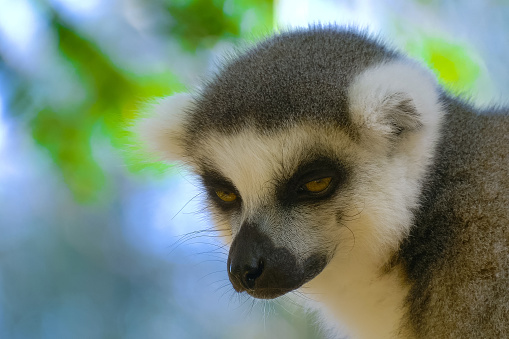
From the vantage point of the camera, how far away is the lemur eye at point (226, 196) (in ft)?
7.06

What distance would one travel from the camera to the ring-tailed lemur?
5.68 feet

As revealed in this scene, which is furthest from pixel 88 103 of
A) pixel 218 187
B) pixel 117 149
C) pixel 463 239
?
pixel 463 239

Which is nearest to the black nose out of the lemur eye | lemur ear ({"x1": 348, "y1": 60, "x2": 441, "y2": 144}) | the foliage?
the lemur eye

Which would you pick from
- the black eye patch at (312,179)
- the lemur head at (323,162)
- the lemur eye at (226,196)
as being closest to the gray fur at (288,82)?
the lemur head at (323,162)

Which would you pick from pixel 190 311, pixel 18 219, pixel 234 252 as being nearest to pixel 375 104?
pixel 234 252

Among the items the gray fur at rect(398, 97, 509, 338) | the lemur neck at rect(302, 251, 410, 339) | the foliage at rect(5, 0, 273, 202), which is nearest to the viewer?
the gray fur at rect(398, 97, 509, 338)

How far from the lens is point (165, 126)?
2.38 metres

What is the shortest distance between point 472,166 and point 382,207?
349 millimetres

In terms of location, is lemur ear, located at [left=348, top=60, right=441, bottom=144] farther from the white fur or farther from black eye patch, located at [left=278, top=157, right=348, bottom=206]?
black eye patch, located at [left=278, top=157, right=348, bottom=206]

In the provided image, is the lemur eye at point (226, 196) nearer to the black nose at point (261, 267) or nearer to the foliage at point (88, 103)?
the black nose at point (261, 267)

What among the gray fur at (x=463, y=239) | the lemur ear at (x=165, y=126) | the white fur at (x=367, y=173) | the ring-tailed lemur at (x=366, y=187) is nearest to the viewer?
the gray fur at (x=463, y=239)

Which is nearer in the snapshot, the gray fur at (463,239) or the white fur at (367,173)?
the gray fur at (463,239)

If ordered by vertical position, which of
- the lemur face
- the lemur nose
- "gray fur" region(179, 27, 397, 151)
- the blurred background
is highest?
"gray fur" region(179, 27, 397, 151)

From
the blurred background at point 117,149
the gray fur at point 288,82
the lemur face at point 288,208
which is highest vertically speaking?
the gray fur at point 288,82
